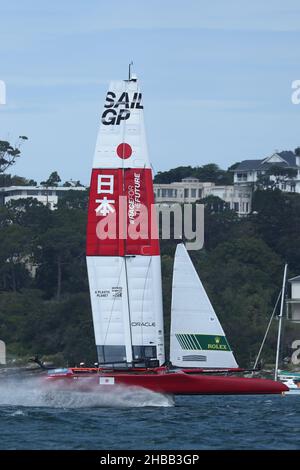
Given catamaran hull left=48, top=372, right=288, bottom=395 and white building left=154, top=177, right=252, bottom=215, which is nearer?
catamaran hull left=48, top=372, right=288, bottom=395

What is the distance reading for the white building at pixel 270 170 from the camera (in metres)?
98.3

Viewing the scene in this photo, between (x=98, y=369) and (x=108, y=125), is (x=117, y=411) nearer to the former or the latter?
(x=98, y=369)

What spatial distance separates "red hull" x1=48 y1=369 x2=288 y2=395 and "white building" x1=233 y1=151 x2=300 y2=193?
2462 inches

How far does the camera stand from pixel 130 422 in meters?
32.0

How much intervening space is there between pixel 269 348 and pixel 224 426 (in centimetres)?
2435

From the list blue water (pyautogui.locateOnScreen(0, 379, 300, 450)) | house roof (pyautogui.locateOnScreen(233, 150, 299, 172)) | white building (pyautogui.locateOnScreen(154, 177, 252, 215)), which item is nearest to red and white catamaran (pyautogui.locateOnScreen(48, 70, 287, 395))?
blue water (pyautogui.locateOnScreen(0, 379, 300, 450))

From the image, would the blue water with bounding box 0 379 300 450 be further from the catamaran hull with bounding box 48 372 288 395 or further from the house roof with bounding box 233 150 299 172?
the house roof with bounding box 233 150 299 172
